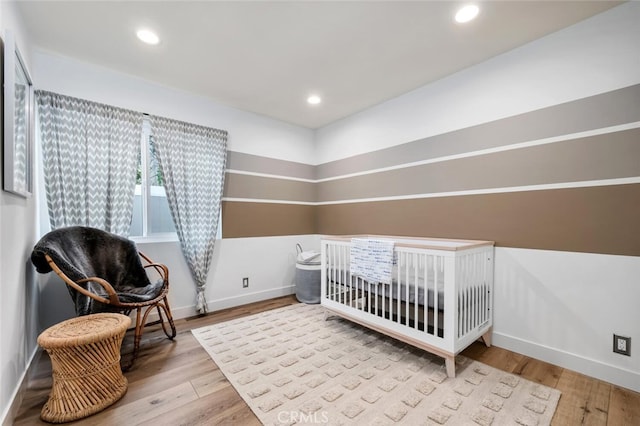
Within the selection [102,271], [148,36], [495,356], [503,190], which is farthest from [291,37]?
[495,356]

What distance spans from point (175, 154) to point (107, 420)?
220 cm

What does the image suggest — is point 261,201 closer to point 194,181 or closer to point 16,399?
point 194,181

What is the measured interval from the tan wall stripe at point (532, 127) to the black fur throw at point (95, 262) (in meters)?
2.67

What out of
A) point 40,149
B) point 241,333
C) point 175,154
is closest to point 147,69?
point 175,154

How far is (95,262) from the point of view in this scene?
7.16ft

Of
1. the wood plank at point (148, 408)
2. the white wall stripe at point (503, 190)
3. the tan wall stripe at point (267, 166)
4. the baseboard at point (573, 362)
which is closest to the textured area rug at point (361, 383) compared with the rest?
the wood plank at point (148, 408)

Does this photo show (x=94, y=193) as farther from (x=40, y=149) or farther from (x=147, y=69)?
(x=147, y=69)

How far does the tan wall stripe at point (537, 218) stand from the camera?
1693 millimetres

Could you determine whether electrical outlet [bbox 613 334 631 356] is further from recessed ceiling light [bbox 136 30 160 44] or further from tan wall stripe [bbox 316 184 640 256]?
recessed ceiling light [bbox 136 30 160 44]

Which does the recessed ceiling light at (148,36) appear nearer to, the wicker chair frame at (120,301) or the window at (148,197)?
Result: the window at (148,197)

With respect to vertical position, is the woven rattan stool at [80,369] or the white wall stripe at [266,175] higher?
the white wall stripe at [266,175]

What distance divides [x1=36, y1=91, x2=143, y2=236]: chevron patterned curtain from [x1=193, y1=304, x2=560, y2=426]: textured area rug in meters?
1.42

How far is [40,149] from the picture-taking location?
2.16 meters

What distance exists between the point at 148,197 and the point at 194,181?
47 cm
